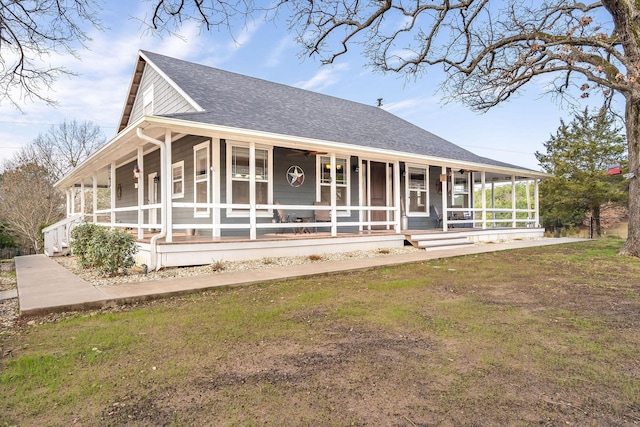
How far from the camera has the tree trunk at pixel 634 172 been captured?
30.7ft

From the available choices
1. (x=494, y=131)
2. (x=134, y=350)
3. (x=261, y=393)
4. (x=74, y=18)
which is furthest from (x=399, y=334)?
(x=494, y=131)

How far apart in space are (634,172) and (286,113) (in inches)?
384

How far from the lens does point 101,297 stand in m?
4.82

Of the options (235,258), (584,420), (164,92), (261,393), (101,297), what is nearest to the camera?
(584,420)

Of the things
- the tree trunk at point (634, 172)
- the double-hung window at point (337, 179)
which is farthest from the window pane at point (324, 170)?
the tree trunk at point (634, 172)

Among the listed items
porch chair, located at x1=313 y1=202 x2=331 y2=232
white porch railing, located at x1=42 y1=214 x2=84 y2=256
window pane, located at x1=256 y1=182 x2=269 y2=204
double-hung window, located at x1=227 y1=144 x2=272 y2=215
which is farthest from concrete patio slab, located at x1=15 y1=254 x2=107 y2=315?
porch chair, located at x1=313 y1=202 x2=331 y2=232

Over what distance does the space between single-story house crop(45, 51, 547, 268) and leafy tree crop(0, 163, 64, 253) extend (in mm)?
7424

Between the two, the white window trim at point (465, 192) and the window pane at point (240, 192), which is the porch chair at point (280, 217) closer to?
the window pane at point (240, 192)

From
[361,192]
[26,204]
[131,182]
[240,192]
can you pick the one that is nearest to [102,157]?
[240,192]

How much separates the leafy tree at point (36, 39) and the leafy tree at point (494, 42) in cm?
359

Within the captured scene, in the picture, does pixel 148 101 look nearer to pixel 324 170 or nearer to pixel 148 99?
pixel 148 99

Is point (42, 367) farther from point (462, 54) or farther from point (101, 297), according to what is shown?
point (462, 54)

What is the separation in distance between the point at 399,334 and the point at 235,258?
5081 millimetres

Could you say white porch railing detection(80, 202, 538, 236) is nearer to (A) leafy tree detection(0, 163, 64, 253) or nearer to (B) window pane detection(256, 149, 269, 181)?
(B) window pane detection(256, 149, 269, 181)
